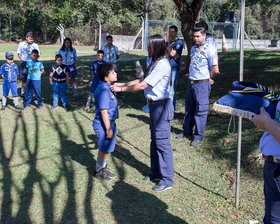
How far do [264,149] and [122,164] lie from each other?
3239 millimetres

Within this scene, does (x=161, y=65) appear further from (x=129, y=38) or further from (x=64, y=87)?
(x=129, y=38)

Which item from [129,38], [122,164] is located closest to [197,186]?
[122,164]

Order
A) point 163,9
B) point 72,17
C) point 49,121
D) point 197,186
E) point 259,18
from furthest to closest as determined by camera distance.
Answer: point 259,18, point 163,9, point 72,17, point 49,121, point 197,186

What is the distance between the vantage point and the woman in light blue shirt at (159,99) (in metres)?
4.00

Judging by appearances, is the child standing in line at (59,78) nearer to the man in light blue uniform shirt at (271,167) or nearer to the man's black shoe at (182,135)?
the man's black shoe at (182,135)

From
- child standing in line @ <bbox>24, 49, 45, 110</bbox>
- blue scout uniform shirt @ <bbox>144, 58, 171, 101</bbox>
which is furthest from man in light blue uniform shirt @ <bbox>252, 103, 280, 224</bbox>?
child standing in line @ <bbox>24, 49, 45, 110</bbox>

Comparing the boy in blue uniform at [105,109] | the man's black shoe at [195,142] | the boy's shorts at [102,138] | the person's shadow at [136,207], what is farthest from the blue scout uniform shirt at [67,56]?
the person's shadow at [136,207]

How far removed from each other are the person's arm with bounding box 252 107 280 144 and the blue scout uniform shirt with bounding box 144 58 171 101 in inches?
74.4

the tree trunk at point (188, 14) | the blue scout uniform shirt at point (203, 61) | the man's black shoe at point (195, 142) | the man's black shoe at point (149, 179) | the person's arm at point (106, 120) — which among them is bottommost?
the man's black shoe at point (149, 179)

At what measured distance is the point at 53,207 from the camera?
3930 mm

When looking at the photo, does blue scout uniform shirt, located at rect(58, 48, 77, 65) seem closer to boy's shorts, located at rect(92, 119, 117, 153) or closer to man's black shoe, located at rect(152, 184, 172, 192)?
boy's shorts, located at rect(92, 119, 117, 153)

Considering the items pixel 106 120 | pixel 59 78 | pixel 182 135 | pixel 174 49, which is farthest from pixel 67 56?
pixel 106 120

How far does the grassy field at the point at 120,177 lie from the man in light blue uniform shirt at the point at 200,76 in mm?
555

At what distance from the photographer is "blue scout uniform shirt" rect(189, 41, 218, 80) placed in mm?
5484
